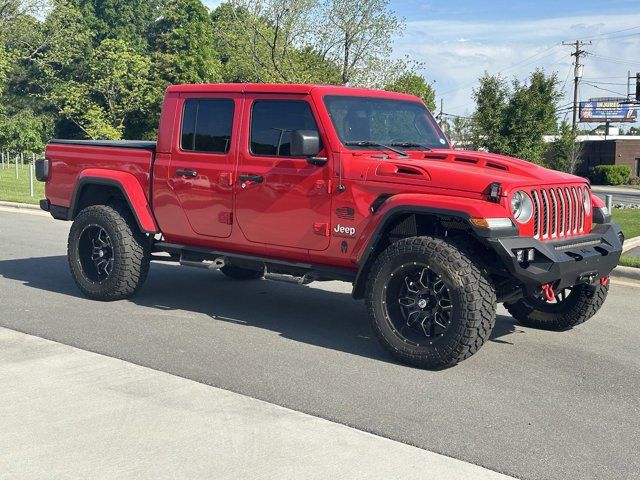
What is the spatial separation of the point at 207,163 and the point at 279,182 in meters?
0.88

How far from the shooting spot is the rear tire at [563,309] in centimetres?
653

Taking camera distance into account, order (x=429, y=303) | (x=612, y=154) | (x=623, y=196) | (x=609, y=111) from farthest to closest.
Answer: (x=609, y=111) < (x=612, y=154) < (x=623, y=196) < (x=429, y=303)

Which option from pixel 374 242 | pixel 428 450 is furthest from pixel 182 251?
pixel 428 450

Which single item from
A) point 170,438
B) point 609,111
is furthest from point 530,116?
point 609,111

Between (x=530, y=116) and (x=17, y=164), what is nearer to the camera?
(x=530, y=116)

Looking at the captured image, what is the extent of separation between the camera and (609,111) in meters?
99.4

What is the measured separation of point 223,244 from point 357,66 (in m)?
Answer: 20.1

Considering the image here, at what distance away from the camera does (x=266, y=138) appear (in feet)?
21.7

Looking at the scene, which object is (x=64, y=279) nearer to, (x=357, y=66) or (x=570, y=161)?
(x=357, y=66)

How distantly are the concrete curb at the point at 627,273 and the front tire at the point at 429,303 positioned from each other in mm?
4936

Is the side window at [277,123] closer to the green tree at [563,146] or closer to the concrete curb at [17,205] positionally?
the concrete curb at [17,205]

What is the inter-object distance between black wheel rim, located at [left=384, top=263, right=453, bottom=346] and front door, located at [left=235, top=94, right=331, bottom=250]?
77 cm

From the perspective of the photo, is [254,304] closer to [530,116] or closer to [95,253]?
[95,253]

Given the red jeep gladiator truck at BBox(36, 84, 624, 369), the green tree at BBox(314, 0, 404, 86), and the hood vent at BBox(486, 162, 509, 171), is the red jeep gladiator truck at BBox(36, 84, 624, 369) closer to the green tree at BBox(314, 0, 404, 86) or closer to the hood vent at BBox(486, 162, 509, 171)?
the hood vent at BBox(486, 162, 509, 171)
